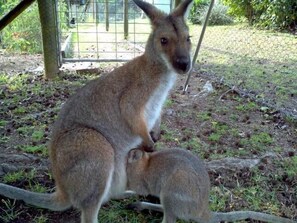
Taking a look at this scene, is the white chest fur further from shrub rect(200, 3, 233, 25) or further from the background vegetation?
shrub rect(200, 3, 233, 25)

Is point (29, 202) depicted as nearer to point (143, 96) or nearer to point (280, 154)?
point (143, 96)

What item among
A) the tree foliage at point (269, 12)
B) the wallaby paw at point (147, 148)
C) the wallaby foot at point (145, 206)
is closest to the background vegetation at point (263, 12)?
the tree foliage at point (269, 12)

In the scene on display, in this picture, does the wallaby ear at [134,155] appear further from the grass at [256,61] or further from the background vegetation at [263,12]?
the background vegetation at [263,12]

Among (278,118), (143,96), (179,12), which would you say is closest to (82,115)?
(143,96)

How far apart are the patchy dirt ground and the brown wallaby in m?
0.27

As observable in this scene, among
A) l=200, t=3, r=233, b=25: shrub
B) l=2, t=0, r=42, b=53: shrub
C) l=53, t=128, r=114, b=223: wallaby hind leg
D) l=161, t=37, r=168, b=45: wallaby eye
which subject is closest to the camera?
l=53, t=128, r=114, b=223: wallaby hind leg

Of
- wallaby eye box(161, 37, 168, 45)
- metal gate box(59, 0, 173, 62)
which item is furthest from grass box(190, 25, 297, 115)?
wallaby eye box(161, 37, 168, 45)

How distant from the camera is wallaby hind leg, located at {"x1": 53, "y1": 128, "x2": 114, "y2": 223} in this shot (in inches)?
96.2

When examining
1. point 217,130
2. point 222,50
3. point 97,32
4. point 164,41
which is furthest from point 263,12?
point 164,41

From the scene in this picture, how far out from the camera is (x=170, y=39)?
2969mm

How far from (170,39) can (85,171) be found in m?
1.26

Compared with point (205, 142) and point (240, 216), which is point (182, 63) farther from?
point (205, 142)

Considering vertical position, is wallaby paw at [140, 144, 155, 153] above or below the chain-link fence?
above

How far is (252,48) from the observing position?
32.0 feet
